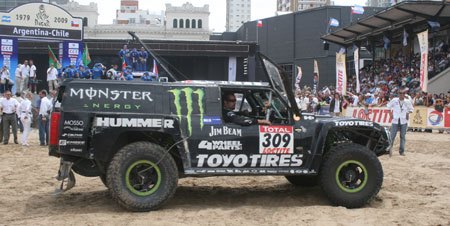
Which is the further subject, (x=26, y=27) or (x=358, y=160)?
(x=26, y=27)

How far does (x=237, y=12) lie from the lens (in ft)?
600

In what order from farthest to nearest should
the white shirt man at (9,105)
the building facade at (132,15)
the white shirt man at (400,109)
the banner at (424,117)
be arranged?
the building facade at (132,15) → the banner at (424,117) → the white shirt man at (9,105) → the white shirt man at (400,109)

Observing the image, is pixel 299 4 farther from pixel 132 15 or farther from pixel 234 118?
pixel 234 118

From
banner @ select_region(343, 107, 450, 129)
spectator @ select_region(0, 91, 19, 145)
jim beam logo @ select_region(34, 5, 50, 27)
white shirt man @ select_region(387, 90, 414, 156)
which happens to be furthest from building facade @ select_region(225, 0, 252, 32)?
white shirt man @ select_region(387, 90, 414, 156)

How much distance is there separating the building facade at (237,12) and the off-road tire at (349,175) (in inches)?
6918

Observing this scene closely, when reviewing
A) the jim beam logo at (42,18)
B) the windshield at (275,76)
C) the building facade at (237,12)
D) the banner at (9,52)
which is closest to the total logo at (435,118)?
the windshield at (275,76)

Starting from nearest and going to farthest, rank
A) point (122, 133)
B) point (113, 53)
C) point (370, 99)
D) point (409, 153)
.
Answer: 1. point (122, 133)
2. point (409, 153)
3. point (370, 99)
4. point (113, 53)

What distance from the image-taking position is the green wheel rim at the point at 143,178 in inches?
271

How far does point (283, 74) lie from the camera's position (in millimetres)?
7301

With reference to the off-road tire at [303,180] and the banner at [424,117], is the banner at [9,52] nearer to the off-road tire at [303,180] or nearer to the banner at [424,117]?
the banner at [424,117]

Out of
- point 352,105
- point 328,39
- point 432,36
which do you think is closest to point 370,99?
point 352,105

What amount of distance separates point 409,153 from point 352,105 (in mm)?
10526

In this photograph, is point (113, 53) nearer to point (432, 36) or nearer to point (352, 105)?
point (352, 105)

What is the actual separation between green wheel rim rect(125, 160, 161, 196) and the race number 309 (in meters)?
1.53
